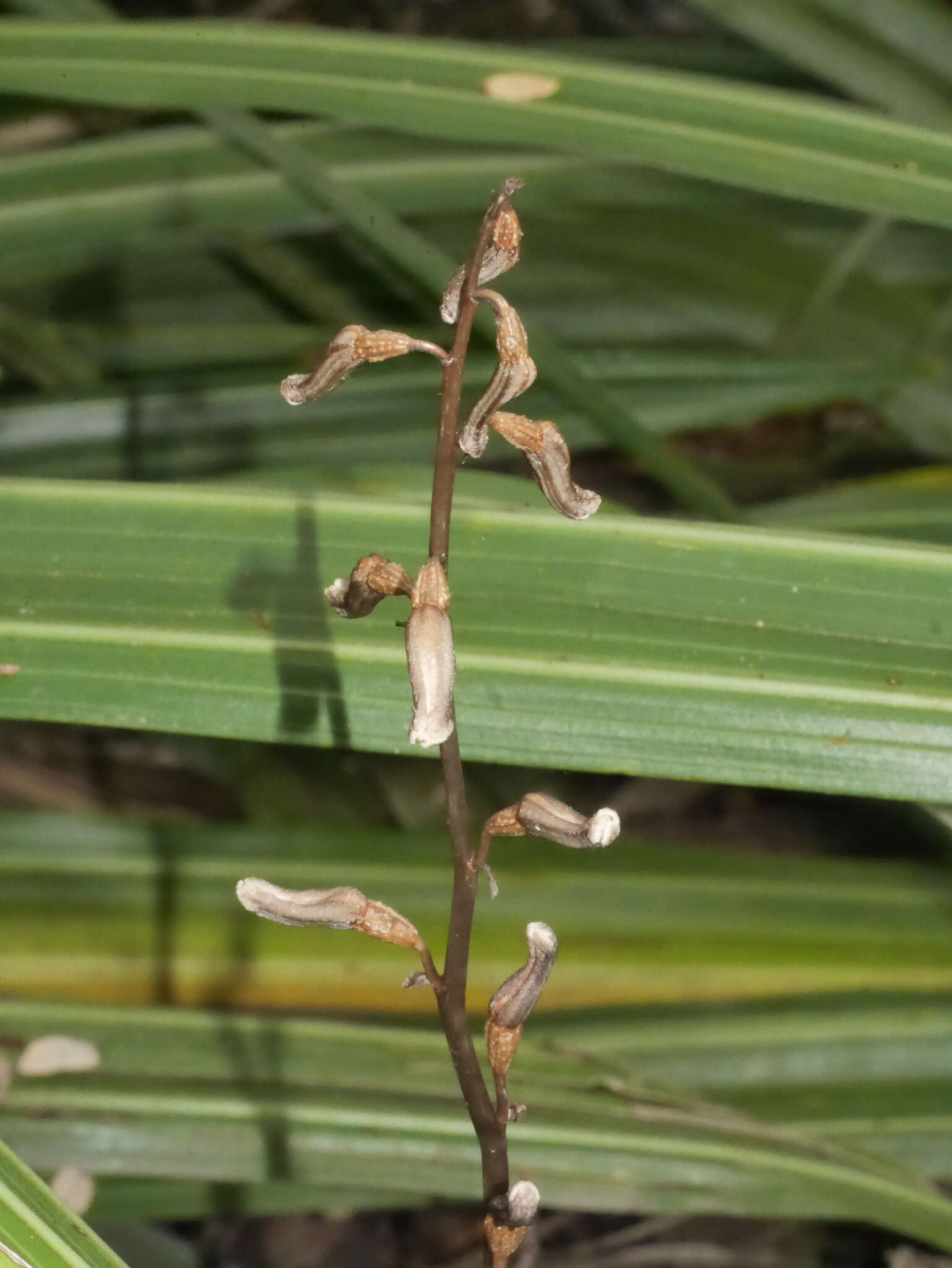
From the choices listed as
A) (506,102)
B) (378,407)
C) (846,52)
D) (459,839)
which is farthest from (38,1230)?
(846,52)

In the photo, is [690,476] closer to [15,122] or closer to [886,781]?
[886,781]

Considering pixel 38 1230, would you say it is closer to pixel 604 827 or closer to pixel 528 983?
pixel 528 983

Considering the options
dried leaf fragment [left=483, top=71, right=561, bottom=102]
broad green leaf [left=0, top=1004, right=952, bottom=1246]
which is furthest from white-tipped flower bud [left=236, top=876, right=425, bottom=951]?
dried leaf fragment [left=483, top=71, right=561, bottom=102]

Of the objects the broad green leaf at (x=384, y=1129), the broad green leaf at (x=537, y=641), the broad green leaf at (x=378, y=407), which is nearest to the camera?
the broad green leaf at (x=537, y=641)

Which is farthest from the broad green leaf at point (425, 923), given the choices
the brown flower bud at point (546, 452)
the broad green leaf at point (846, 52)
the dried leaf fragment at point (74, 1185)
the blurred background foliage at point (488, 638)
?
the broad green leaf at point (846, 52)

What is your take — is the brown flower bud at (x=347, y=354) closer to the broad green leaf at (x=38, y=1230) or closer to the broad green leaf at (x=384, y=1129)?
the broad green leaf at (x=38, y=1230)

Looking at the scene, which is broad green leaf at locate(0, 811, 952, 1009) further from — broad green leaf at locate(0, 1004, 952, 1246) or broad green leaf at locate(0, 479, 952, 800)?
broad green leaf at locate(0, 479, 952, 800)
